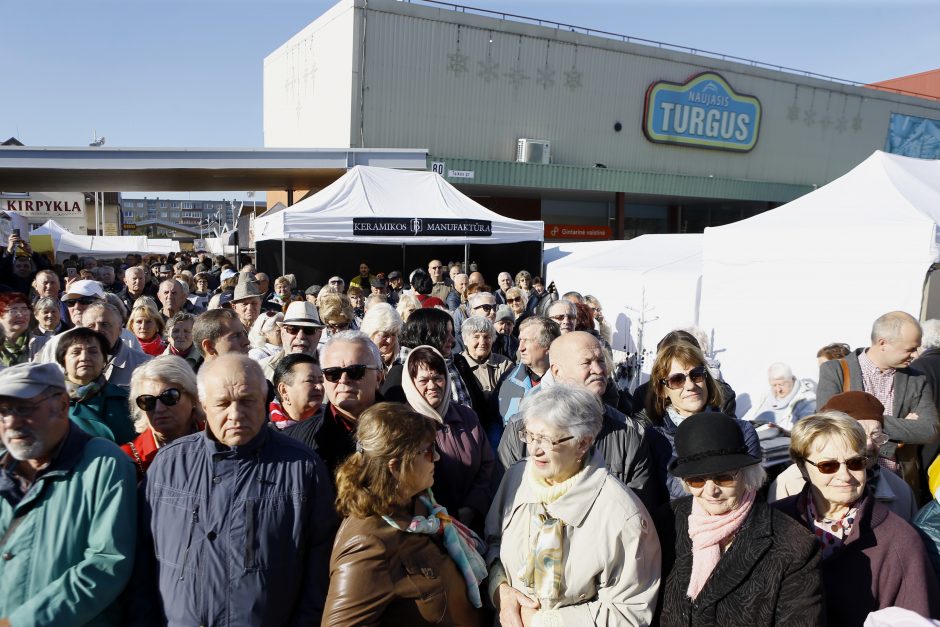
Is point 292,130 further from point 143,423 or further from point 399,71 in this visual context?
point 143,423

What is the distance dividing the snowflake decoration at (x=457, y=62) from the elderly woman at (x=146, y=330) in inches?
677

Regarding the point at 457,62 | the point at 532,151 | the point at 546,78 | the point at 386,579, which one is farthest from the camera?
the point at 546,78

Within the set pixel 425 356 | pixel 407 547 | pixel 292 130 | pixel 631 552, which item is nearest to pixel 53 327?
pixel 425 356

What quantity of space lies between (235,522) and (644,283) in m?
8.50

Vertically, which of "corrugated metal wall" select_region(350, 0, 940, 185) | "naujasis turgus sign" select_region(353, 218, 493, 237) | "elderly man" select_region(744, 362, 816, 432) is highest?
"corrugated metal wall" select_region(350, 0, 940, 185)

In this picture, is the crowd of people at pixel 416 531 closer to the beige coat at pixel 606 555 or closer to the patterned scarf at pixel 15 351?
the beige coat at pixel 606 555

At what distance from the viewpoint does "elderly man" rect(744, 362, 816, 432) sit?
16.1ft

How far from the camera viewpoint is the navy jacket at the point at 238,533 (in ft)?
6.54

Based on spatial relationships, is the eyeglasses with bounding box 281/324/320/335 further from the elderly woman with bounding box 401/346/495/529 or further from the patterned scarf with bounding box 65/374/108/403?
Result: the elderly woman with bounding box 401/346/495/529

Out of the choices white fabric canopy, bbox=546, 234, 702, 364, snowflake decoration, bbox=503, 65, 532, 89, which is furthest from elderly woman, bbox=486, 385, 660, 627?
snowflake decoration, bbox=503, 65, 532, 89

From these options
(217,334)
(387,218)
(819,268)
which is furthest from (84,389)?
(387,218)

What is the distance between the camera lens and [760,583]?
1921 millimetres

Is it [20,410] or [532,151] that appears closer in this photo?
[20,410]

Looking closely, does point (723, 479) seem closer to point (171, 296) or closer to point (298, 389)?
point (298, 389)
